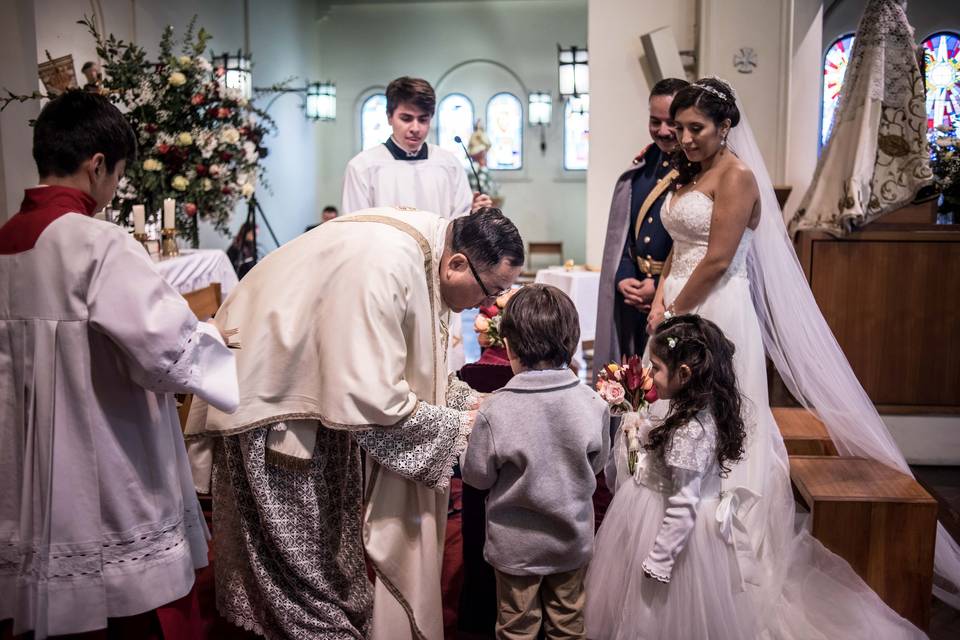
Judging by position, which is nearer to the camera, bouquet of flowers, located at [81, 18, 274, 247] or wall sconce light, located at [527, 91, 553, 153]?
bouquet of flowers, located at [81, 18, 274, 247]

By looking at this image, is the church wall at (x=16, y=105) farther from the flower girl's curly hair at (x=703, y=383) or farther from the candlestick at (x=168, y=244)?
the flower girl's curly hair at (x=703, y=383)

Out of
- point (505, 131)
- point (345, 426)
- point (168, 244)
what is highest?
point (505, 131)

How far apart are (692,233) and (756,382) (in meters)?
0.65

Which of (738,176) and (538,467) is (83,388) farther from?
(738,176)

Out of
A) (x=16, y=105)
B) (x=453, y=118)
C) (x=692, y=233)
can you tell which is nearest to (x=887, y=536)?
(x=692, y=233)

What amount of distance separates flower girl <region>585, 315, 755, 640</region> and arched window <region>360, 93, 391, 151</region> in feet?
51.2

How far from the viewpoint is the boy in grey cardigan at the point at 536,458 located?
2553 mm

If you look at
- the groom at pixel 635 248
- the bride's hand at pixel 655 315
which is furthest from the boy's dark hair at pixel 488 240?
the groom at pixel 635 248

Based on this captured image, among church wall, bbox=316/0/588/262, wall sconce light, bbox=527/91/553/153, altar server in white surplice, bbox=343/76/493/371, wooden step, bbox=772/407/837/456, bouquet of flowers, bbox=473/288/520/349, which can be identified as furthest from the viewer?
church wall, bbox=316/0/588/262

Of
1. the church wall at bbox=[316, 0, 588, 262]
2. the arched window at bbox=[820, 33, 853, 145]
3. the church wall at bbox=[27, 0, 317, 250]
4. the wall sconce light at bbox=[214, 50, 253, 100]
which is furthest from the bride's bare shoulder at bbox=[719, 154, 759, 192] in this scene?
the church wall at bbox=[316, 0, 588, 262]

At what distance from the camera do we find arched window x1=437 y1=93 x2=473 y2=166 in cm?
1745

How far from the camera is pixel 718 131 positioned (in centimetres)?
336

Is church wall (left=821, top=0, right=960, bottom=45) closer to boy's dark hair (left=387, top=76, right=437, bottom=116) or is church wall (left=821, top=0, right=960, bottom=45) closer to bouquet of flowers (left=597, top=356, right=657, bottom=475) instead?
boy's dark hair (left=387, top=76, right=437, bottom=116)

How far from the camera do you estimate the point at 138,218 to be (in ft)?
16.3
